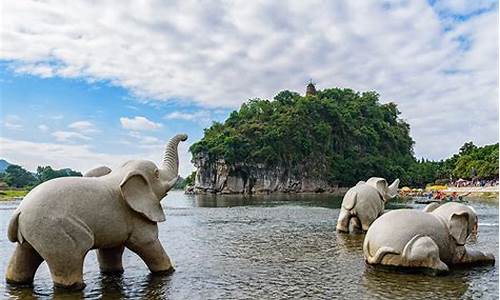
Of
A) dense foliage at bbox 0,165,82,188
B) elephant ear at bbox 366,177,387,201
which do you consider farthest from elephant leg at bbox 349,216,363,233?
dense foliage at bbox 0,165,82,188

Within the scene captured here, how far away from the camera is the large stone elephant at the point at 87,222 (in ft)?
27.1

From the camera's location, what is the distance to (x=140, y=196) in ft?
31.0

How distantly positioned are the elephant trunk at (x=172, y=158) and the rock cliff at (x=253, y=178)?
3071 inches

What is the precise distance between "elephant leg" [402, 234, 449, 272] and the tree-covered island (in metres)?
75.7

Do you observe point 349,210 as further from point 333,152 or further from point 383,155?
point 383,155

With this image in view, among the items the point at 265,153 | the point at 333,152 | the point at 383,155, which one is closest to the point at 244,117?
the point at 265,153

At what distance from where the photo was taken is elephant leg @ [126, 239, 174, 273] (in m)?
9.57

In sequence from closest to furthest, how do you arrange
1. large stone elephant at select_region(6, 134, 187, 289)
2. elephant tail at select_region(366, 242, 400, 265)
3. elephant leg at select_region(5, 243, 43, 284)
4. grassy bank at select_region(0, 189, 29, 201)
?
large stone elephant at select_region(6, 134, 187, 289) → elephant leg at select_region(5, 243, 43, 284) → elephant tail at select_region(366, 242, 400, 265) → grassy bank at select_region(0, 189, 29, 201)

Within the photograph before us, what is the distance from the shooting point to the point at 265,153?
8988 cm

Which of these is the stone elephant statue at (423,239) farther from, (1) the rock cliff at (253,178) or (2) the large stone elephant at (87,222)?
(1) the rock cliff at (253,178)

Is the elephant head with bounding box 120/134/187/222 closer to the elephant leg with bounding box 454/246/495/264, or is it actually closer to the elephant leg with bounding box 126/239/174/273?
the elephant leg with bounding box 126/239/174/273

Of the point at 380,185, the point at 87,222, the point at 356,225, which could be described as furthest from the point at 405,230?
the point at 380,185

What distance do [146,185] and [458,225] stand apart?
597 centimetres

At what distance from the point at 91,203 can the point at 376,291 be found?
16.1ft
